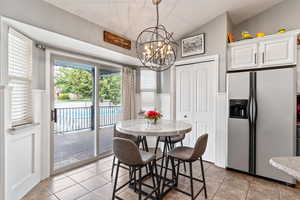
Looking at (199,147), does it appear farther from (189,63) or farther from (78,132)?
(78,132)

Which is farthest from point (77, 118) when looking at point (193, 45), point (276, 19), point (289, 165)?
point (276, 19)

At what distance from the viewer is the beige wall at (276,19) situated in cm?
273

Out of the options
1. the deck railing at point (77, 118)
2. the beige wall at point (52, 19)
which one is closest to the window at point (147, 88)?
the deck railing at point (77, 118)

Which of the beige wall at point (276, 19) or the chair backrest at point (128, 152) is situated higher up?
the beige wall at point (276, 19)

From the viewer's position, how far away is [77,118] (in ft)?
10.4

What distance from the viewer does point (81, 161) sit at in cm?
296

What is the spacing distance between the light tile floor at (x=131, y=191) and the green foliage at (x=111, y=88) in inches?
60.7

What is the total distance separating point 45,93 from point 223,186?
3.16m

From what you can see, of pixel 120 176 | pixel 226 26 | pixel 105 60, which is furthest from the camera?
pixel 105 60

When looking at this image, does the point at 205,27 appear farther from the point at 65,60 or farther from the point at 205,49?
the point at 65,60

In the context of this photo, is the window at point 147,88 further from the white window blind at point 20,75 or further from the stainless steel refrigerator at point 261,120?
the white window blind at point 20,75

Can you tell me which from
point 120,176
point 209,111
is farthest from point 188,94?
point 120,176

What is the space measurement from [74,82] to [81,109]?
57 centimetres

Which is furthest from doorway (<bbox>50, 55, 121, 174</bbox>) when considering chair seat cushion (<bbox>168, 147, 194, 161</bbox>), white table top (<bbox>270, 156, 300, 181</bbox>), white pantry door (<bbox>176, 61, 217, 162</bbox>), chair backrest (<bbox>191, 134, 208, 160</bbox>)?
white table top (<bbox>270, 156, 300, 181</bbox>)
